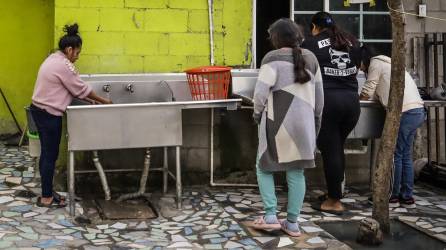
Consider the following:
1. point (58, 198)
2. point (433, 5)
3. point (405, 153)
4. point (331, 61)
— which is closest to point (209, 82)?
point (331, 61)

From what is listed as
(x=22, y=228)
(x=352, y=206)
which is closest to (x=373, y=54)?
(x=352, y=206)

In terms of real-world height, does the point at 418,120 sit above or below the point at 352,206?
above

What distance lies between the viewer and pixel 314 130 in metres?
5.21

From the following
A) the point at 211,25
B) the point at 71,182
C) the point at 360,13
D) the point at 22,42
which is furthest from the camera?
the point at 22,42

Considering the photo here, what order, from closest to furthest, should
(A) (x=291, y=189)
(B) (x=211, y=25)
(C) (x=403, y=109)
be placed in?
(A) (x=291, y=189) → (C) (x=403, y=109) → (B) (x=211, y=25)

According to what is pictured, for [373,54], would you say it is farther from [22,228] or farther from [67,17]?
[22,228]

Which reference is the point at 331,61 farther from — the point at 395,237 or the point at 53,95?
the point at 53,95

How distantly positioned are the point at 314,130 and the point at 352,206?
5.32 feet

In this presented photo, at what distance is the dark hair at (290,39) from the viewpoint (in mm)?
5094

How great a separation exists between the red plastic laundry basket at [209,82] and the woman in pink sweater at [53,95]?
0.89 m

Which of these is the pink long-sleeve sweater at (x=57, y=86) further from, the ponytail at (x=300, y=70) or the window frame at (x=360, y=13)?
the window frame at (x=360, y=13)

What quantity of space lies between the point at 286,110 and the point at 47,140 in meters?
2.35

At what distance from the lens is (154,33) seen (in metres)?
6.89

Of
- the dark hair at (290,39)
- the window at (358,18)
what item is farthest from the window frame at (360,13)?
the dark hair at (290,39)
